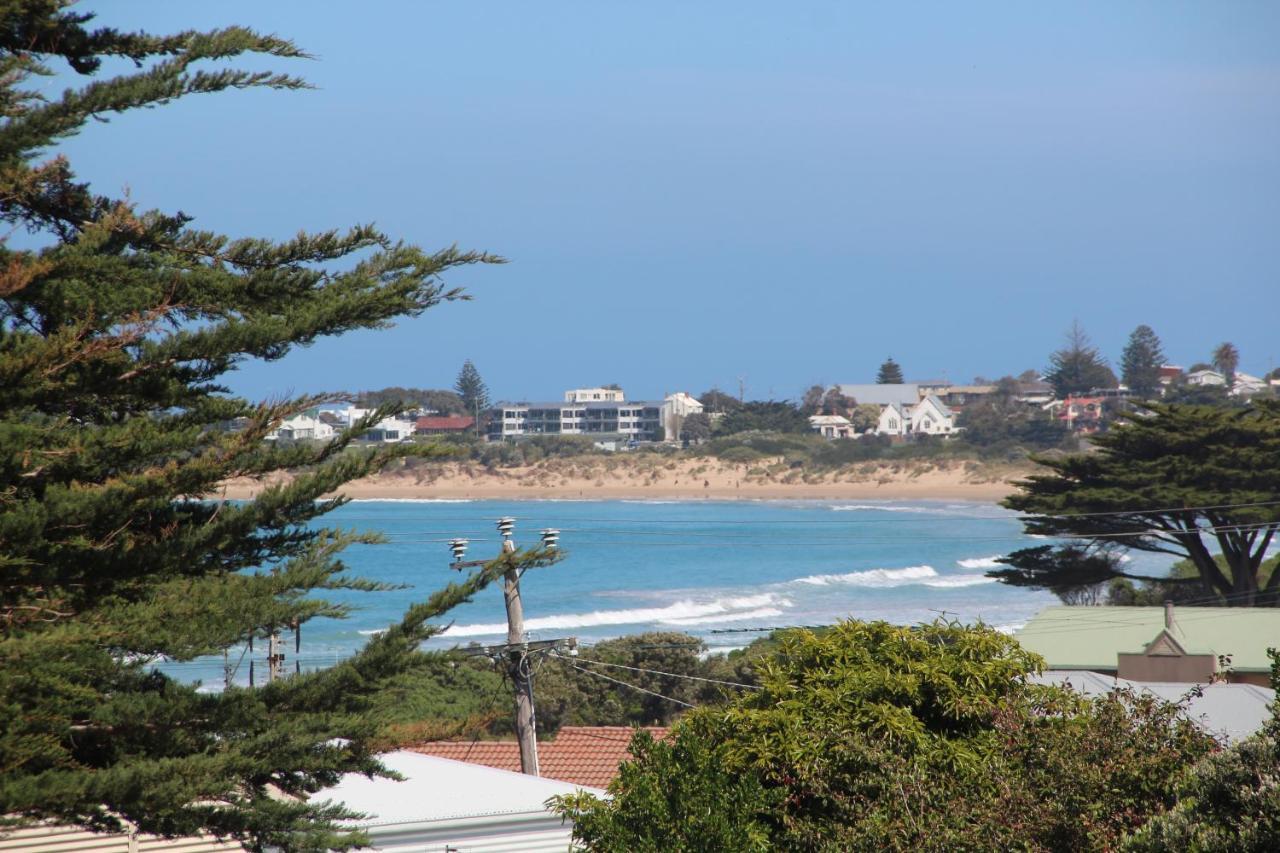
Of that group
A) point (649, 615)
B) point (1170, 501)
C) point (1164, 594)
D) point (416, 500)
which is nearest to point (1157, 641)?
point (1170, 501)

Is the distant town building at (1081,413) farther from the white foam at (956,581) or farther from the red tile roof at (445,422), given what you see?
the white foam at (956,581)

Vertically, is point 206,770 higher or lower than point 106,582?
lower

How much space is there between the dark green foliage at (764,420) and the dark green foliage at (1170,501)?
78.3 meters

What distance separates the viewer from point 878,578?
56781 millimetres

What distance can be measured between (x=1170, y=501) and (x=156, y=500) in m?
30.3

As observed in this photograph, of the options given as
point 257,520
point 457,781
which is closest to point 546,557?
A: point 257,520

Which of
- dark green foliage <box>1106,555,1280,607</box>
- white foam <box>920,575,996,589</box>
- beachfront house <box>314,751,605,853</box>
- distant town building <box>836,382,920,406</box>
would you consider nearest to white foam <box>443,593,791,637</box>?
white foam <box>920,575,996,589</box>

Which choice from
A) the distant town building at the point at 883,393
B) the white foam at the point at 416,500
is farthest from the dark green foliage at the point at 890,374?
the white foam at the point at 416,500

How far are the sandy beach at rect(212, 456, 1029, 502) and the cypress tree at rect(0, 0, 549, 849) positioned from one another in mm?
81894

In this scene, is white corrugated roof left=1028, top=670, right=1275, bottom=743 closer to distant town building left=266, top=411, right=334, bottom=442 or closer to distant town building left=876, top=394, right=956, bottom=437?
distant town building left=266, top=411, right=334, bottom=442

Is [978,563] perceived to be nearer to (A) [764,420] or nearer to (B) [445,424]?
(A) [764,420]

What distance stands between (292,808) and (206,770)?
2.18ft

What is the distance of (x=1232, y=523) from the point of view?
108 ft

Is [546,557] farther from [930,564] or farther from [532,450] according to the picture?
[532,450]
